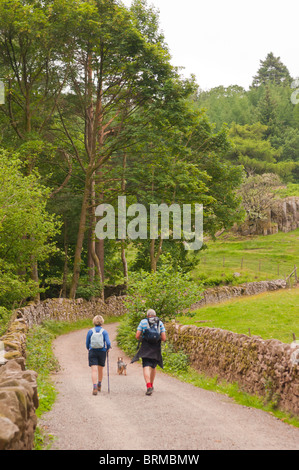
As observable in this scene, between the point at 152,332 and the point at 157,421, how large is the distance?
3.61 m

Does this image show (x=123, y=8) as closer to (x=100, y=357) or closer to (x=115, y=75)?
(x=115, y=75)

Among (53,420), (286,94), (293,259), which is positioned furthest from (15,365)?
(286,94)

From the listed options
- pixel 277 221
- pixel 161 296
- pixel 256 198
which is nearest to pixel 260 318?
pixel 161 296

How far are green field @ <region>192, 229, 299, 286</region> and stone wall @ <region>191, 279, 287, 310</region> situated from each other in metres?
2.40

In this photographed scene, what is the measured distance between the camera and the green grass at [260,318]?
19000 mm

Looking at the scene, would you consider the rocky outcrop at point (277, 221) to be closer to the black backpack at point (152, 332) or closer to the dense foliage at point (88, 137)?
the dense foliage at point (88, 137)

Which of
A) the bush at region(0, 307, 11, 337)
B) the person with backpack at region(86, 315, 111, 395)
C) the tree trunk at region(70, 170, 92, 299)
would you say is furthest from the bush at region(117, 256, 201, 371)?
the tree trunk at region(70, 170, 92, 299)

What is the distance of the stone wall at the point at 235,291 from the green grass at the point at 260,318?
891 centimetres

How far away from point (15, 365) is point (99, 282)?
84.6ft

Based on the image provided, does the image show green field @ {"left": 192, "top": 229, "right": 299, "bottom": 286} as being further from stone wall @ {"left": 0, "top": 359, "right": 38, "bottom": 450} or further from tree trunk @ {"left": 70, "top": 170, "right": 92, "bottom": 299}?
stone wall @ {"left": 0, "top": 359, "right": 38, "bottom": 450}

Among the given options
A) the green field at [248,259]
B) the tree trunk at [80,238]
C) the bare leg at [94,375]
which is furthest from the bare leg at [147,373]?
the green field at [248,259]

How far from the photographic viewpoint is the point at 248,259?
190 ft

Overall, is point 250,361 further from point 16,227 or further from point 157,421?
point 16,227

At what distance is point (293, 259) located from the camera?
189ft
